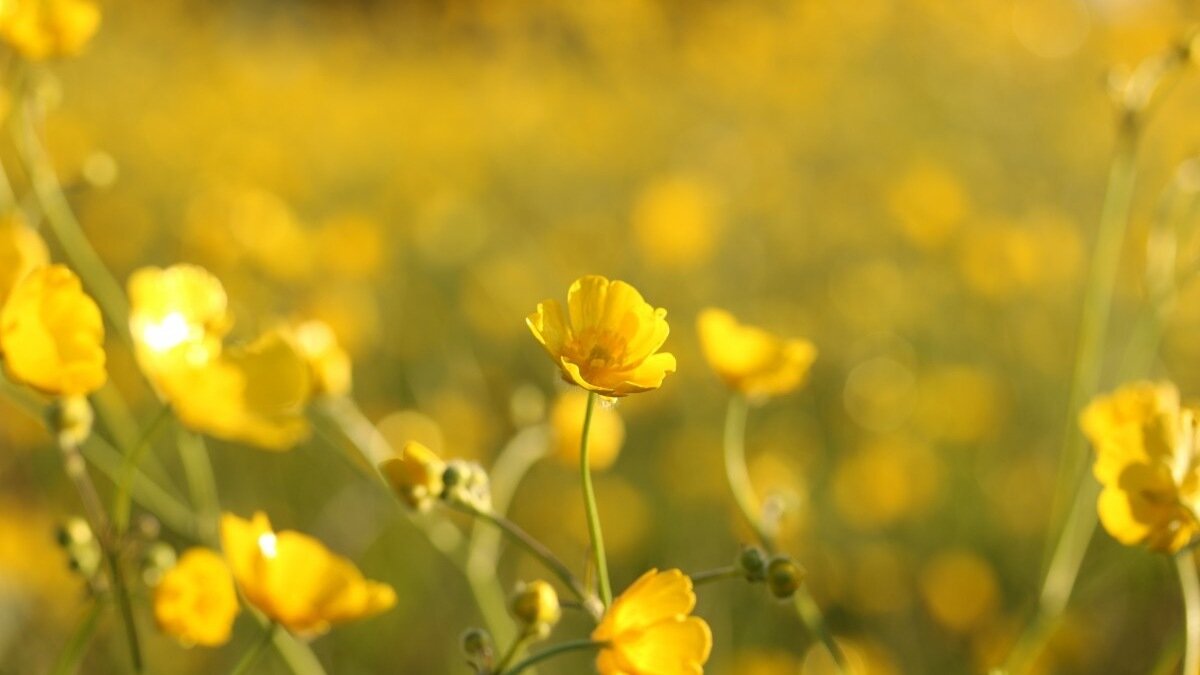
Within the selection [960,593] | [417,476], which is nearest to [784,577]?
[417,476]

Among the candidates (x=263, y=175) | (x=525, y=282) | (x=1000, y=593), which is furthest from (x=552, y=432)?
(x=263, y=175)

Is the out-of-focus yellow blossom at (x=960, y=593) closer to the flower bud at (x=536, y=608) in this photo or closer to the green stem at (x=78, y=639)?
the flower bud at (x=536, y=608)

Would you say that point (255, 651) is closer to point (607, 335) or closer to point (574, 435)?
point (607, 335)

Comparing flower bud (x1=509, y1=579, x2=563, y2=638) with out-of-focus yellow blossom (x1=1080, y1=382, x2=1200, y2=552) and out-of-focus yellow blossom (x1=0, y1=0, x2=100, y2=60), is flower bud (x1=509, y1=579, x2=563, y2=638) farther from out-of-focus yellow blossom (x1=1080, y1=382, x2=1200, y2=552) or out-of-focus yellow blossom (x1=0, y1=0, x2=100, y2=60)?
out-of-focus yellow blossom (x1=0, y1=0, x2=100, y2=60)

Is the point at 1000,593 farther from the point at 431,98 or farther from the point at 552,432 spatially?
the point at 431,98

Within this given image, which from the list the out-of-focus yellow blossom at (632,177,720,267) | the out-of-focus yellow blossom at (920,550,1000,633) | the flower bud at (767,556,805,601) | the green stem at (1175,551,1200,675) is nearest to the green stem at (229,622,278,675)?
the flower bud at (767,556,805,601)

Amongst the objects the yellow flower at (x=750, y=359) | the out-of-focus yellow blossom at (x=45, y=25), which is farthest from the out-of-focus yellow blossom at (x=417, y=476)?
the out-of-focus yellow blossom at (x=45, y=25)
